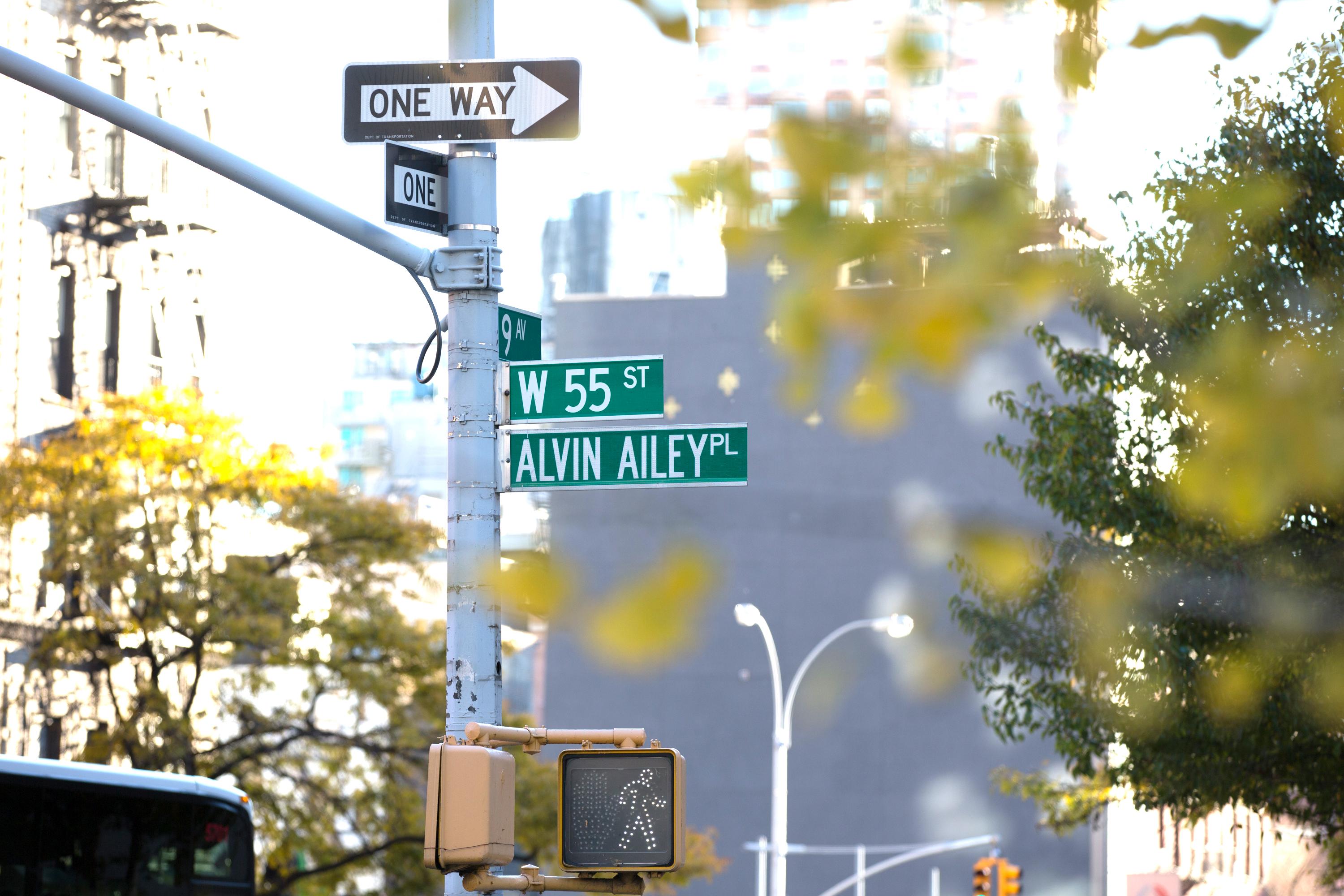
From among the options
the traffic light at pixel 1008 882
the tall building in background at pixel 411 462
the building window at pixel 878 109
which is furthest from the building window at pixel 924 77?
the traffic light at pixel 1008 882

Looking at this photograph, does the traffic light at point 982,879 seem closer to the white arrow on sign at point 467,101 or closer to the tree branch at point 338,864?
the tree branch at point 338,864

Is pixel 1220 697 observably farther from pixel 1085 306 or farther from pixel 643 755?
pixel 643 755

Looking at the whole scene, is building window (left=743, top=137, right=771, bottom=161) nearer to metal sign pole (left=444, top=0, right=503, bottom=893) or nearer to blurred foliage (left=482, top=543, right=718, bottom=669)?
blurred foliage (left=482, top=543, right=718, bottom=669)

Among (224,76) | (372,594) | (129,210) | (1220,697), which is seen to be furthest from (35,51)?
(1220,697)

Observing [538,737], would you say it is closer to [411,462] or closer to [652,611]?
[652,611]

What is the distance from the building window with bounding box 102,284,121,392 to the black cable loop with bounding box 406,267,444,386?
26.6 meters

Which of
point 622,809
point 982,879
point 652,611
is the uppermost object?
point 652,611

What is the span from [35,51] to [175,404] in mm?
9409

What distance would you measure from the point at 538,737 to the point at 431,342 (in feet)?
8.50

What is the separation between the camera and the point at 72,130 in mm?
32062

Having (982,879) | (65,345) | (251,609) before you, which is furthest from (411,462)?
(251,609)

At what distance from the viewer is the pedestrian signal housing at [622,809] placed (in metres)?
5.91

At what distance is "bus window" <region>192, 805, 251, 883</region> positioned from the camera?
16.9 meters

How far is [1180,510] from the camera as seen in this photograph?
1372 cm
